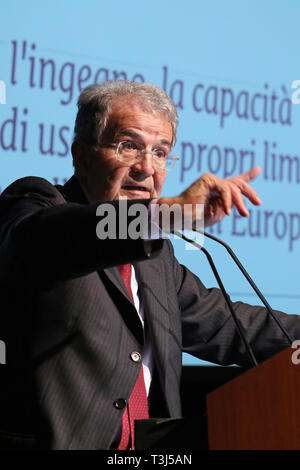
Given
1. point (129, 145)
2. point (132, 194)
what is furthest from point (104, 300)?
point (129, 145)

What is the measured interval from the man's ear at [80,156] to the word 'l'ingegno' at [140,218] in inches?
29.1

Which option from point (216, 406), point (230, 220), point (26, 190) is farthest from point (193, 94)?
point (216, 406)

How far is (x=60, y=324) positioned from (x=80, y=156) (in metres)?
0.66

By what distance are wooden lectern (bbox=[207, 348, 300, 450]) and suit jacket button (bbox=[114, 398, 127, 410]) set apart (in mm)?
278

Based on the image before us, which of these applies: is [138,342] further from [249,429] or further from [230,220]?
[230,220]

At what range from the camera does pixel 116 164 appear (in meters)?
1.96

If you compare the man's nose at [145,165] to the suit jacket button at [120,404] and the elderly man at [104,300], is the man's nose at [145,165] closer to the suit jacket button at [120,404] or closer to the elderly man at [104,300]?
the elderly man at [104,300]

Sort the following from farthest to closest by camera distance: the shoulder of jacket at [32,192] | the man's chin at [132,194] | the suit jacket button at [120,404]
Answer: the man's chin at [132,194] < the shoulder of jacket at [32,192] < the suit jacket button at [120,404]

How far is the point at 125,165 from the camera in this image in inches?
76.8

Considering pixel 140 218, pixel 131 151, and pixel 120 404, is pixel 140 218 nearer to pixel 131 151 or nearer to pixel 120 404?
pixel 120 404

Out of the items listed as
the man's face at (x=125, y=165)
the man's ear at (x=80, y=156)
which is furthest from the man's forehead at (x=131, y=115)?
the man's ear at (x=80, y=156)

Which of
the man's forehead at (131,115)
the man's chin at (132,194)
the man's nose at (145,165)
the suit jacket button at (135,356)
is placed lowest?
the suit jacket button at (135,356)

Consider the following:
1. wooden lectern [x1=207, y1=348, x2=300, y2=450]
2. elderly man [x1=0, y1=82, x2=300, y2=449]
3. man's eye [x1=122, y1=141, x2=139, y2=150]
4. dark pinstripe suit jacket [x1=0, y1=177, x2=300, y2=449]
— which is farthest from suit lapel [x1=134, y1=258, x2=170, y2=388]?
wooden lectern [x1=207, y1=348, x2=300, y2=450]

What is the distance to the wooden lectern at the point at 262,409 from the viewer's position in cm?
117
